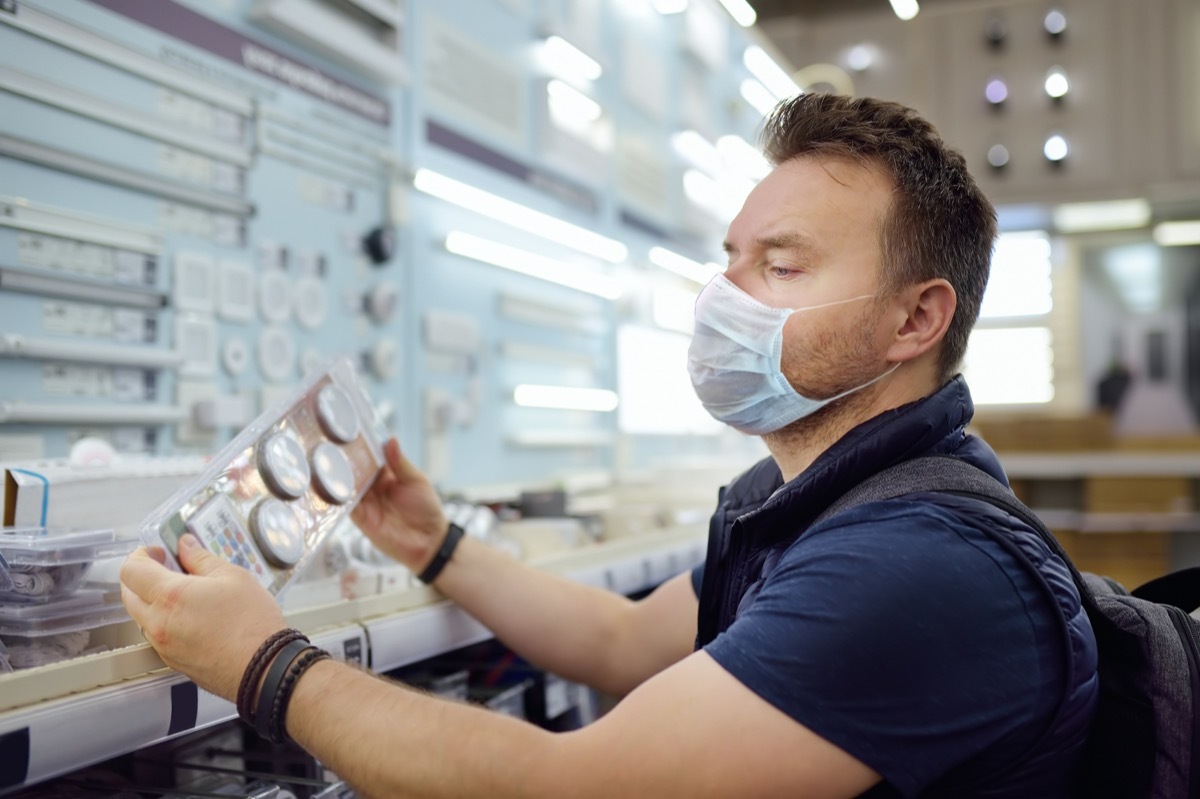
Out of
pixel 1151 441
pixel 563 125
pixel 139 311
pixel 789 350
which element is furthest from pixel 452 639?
pixel 1151 441

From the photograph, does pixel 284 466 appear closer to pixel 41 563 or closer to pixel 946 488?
pixel 41 563

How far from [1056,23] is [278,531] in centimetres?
718

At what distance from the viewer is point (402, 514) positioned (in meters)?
1.75

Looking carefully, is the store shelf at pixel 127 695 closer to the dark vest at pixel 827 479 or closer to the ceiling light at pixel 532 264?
the dark vest at pixel 827 479

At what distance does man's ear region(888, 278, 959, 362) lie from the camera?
1.38 meters

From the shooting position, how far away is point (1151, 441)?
21.1 ft

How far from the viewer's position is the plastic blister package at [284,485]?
121 cm

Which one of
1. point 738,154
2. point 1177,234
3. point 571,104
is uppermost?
point 738,154

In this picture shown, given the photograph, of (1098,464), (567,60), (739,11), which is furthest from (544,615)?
(1098,464)

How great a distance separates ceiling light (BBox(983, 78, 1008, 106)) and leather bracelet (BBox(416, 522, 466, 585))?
21.4ft

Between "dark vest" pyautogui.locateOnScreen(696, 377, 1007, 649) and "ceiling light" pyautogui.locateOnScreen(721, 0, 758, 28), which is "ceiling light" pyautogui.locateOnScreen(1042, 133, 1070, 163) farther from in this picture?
"dark vest" pyautogui.locateOnScreen(696, 377, 1007, 649)

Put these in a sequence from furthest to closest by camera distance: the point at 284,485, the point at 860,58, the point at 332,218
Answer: the point at 860,58 < the point at 332,218 < the point at 284,485

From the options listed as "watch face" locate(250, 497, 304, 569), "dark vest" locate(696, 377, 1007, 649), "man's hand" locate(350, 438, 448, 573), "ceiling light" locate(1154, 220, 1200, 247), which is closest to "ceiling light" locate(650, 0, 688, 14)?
"man's hand" locate(350, 438, 448, 573)

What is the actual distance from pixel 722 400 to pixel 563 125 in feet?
8.92
